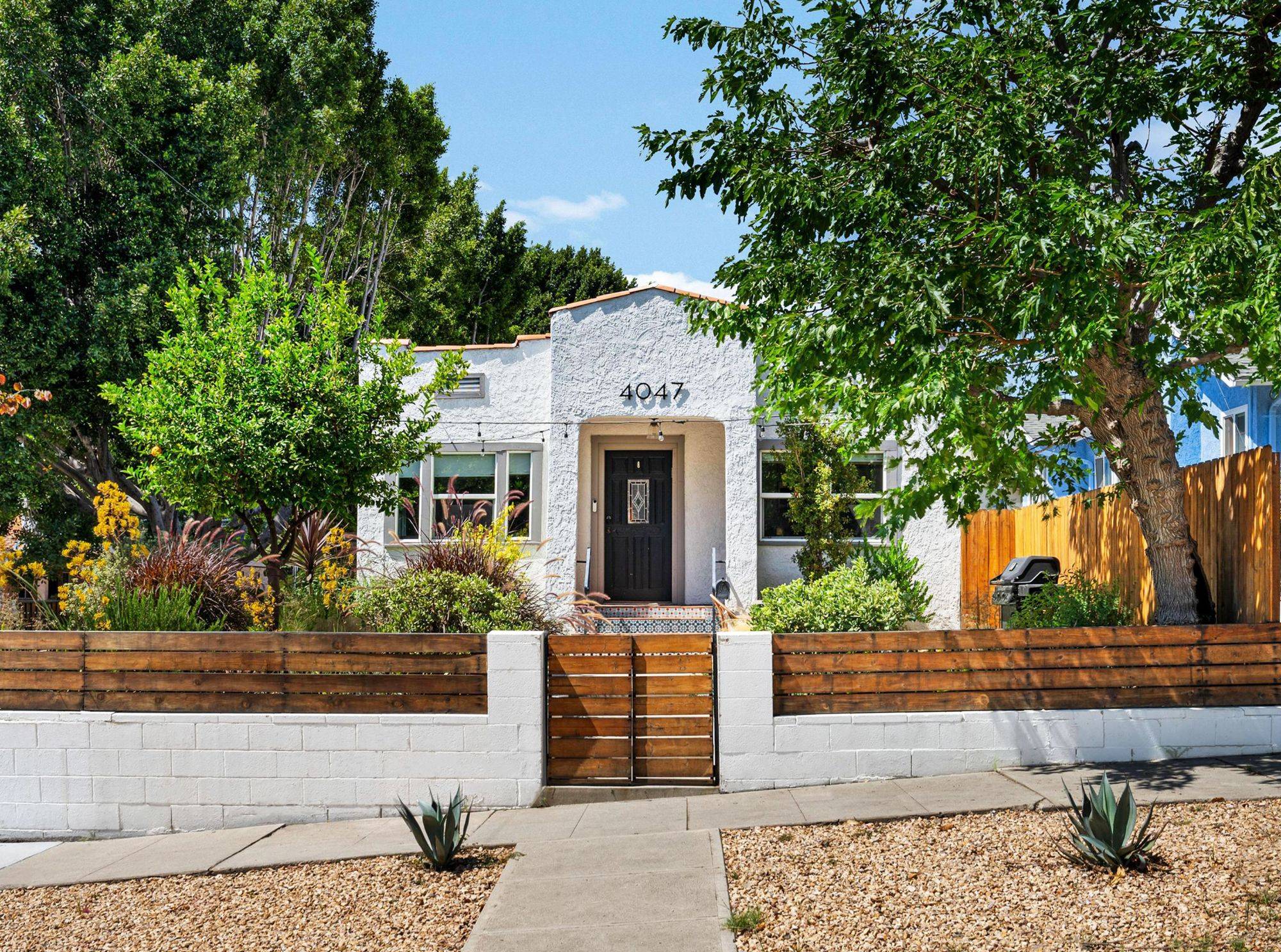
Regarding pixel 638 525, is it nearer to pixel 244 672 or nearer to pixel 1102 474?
pixel 1102 474

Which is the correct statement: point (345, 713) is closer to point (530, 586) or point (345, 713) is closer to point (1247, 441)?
point (530, 586)

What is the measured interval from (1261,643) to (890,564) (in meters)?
6.86

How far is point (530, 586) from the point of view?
338 inches

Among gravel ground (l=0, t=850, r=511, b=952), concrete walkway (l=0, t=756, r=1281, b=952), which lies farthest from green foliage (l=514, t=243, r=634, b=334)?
gravel ground (l=0, t=850, r=511, b=952)

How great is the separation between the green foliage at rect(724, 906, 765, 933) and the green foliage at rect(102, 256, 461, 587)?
599cm

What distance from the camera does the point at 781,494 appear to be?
15773 mm

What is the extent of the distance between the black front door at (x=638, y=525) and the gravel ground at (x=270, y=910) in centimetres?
1049

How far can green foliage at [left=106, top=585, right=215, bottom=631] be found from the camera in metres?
8.04

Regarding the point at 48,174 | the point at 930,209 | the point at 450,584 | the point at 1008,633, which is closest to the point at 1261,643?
the point at 1008,633

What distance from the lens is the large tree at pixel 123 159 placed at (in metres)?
14.4

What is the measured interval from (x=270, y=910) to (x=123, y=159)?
13545 mm

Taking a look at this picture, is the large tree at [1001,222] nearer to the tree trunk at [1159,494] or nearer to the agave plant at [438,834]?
the tree trunk at [1159,494]

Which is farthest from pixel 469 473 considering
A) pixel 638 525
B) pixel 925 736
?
pixel 925 736

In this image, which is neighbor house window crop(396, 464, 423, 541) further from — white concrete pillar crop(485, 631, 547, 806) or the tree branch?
the tree branch
